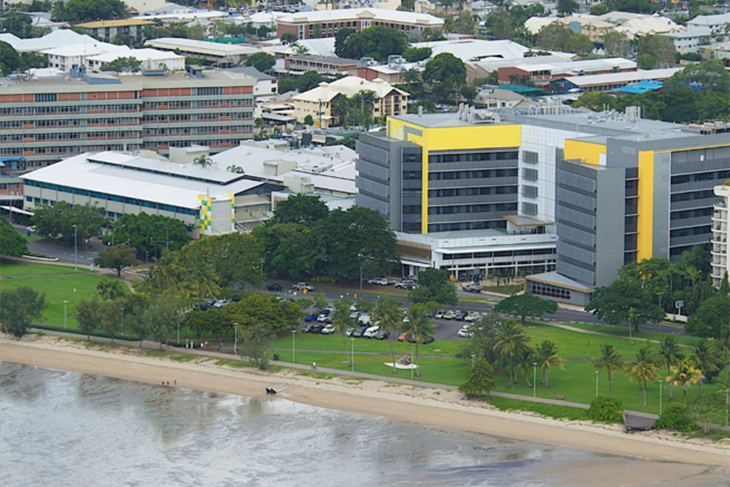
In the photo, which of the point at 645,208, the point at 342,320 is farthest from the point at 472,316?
the point at 645,208

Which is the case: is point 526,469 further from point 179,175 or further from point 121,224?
point 179,175

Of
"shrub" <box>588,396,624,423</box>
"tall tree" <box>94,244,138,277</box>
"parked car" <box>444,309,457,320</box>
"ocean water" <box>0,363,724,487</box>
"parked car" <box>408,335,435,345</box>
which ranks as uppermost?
"tall tree" <box>94,244,138,277</box>

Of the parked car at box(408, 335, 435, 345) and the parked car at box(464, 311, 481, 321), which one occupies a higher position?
the parked car at box(464, 311, 481, 321)

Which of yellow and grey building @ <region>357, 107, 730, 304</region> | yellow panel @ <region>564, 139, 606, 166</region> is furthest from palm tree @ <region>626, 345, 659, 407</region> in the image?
yellow panel @ <region>564, 139, 606, 166</region>

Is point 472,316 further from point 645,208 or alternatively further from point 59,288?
point 59,288

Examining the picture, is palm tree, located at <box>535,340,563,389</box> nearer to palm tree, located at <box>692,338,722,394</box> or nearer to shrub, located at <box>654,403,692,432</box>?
palm tree, located at <box>692,338,722,394</box>

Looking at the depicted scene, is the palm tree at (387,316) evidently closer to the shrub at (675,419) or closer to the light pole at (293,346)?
Answer: the light pole at (293,346)

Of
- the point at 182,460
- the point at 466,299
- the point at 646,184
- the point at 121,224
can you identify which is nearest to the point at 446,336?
the point at 466,299
